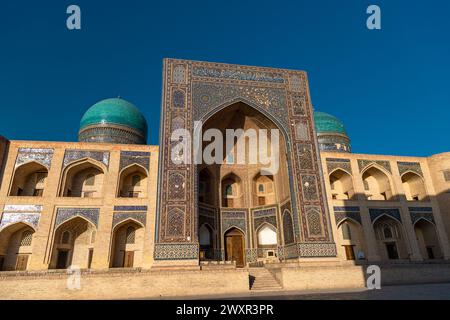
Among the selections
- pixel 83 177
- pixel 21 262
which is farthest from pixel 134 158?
pixel 21 262

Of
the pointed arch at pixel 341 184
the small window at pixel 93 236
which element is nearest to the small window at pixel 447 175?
the pointed arch at pixel 341 184

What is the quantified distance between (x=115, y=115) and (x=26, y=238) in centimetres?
783

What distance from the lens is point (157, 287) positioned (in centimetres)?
906

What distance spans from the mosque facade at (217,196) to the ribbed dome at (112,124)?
0.12 meters

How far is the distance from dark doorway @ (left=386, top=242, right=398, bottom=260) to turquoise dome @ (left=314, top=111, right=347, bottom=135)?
8059 mm

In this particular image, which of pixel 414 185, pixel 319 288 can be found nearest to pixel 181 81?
pixel 319 288

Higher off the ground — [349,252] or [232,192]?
[232,192]

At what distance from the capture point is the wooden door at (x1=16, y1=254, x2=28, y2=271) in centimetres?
1241

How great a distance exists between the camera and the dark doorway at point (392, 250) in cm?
1554

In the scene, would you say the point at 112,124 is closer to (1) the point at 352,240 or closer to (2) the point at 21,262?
(2) the point at 21,262

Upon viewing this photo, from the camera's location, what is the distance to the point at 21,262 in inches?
493

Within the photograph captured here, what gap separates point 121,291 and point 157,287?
995mm

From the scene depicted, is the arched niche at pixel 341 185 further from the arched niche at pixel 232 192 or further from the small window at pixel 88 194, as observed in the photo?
the small window at pixel 88 194
